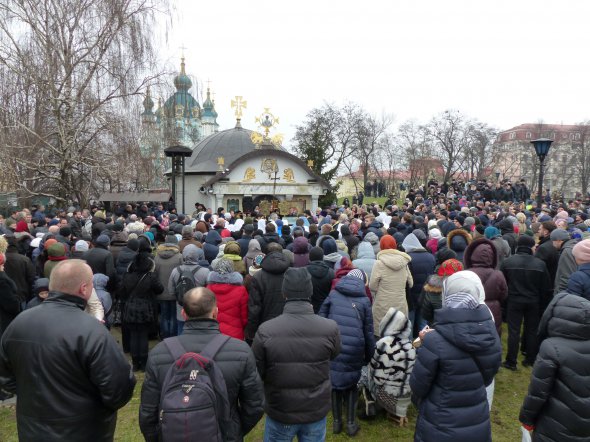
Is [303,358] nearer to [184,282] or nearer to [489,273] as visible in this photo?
[184,282]

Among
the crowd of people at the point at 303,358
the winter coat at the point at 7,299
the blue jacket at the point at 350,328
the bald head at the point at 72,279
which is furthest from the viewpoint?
the winter coat at the point at 7,299

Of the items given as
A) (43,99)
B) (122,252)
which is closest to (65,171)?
(43,99)

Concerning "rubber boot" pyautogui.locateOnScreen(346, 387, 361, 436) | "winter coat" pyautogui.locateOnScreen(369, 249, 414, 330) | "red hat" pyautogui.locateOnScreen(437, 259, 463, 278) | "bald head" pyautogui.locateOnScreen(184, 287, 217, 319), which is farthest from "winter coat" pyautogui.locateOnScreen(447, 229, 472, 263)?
"bald head" pyautogui.locateOnScreen(184, 287, 217, 319)

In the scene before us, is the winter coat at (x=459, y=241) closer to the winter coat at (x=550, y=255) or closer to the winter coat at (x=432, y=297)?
the winter coat at (x=550, y=255)

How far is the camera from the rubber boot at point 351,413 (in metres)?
4.73

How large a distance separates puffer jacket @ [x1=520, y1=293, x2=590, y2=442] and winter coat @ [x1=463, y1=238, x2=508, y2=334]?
7.47 ft

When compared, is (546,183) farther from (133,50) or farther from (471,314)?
(471,314)

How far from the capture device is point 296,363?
11.1 ft

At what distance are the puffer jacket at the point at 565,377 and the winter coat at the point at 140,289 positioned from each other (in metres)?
4.88

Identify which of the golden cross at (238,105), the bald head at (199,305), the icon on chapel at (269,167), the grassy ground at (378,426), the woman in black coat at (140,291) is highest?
the golden cross at (238,105)

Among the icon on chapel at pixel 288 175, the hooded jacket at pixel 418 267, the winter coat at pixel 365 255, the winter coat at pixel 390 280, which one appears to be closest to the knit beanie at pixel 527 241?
the hooded jacket at pixel 418 267

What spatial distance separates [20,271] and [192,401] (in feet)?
17.6

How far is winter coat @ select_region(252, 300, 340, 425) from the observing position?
133 inches

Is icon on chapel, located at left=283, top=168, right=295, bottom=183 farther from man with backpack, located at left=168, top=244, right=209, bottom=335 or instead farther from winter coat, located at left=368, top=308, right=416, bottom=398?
winter coat, located at left=368, top=308, right=416, bottom=398
